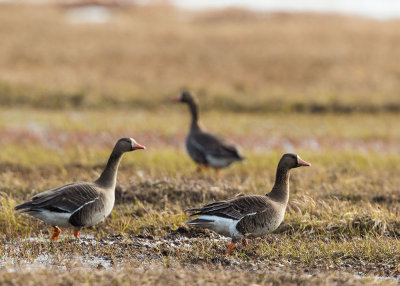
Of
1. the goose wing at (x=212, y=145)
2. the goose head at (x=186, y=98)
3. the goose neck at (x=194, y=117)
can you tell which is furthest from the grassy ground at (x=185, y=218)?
the goose head at (x=186, y=98)

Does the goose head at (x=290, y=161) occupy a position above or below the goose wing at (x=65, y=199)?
above

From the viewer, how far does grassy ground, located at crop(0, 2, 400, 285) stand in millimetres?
8203

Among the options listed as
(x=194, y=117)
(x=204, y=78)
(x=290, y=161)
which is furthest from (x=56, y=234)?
(x=204, y=78)

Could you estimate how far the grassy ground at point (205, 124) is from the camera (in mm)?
8203

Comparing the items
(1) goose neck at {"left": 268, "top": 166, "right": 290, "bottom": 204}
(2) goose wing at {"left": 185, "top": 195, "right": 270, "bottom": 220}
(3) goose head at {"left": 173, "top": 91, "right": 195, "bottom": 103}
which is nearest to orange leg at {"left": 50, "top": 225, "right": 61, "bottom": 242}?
(2) goose wing at {"left": 185, "top": 195, "right": 270, "bottom": 220}

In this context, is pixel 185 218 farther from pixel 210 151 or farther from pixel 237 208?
pixel 210 151

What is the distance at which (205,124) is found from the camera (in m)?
25.3

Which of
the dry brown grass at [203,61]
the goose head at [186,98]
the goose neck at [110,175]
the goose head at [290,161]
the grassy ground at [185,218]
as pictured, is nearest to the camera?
the grassy ground at [185,218]

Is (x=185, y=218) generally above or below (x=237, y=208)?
below

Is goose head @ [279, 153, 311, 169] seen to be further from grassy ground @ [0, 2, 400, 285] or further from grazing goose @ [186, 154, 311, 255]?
grassy ground @ [0, 2, 400, 285]

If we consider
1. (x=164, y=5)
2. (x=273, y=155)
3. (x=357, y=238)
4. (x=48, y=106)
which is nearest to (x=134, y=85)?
(x=48, y=106)

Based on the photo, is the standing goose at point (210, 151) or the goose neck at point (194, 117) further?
the goose neck at point (194, 117)

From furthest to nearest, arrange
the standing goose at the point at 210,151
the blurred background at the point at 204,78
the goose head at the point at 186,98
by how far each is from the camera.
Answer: the blurred background at the point at 204,78 < the goose head at the point at 186,98 < the standing goose at the point at 210,151

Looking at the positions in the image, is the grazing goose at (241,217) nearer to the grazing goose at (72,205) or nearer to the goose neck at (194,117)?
the grazing goose at (72,205)
